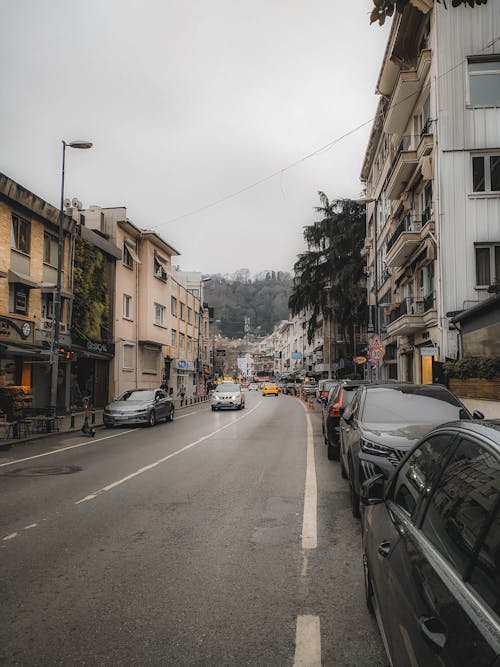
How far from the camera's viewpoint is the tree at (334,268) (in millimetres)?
44938

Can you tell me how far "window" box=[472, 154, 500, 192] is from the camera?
71.3 ft

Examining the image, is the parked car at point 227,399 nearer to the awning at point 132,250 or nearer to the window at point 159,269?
the awning at point 132,250

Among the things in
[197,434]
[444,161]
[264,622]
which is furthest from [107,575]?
[444,161]

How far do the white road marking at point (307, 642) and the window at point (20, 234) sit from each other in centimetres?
2151

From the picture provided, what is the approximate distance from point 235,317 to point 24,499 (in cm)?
11866

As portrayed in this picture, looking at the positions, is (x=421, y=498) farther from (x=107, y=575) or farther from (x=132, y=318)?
(x=132, y=318)

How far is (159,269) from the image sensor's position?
39.4m

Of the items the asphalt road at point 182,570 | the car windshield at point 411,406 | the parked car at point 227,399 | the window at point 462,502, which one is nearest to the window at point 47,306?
the parked car at point 227,399

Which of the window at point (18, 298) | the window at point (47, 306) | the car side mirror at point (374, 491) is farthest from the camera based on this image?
the window at point (47, 306)

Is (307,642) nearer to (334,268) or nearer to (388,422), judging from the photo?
(388,422)

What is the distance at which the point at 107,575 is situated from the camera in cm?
451

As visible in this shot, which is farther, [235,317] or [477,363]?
[235,317]

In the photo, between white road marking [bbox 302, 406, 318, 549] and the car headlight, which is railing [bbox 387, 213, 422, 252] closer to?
white road marking [bbox 302, 406, 318, 549]

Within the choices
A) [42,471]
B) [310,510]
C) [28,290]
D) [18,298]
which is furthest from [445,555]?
[28,290]
